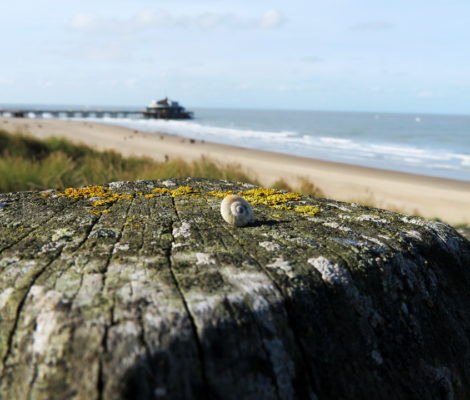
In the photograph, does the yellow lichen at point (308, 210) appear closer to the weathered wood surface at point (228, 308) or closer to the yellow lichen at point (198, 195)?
the yellow lichen at point (198, 195)

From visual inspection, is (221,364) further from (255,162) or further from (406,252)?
(255,162)

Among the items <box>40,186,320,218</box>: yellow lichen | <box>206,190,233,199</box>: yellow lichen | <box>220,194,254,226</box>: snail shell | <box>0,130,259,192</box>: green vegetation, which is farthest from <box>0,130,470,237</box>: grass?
<box>220,194,254,226</box>: snail shell

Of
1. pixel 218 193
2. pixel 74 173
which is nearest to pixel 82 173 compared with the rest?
pixel 74 173

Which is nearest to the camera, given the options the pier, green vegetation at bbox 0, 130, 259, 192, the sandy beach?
green vegetation at bbox 0, 130, 259, 192

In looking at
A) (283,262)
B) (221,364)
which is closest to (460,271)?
(283,262)

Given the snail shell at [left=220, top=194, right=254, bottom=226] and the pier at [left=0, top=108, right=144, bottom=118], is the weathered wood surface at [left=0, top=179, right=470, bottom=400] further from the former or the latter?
the pier at [left=0, top=108, right=144, bottom=118]

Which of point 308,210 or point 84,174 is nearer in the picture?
point 308,210

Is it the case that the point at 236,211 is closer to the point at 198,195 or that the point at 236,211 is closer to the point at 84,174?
the point at 198,195
